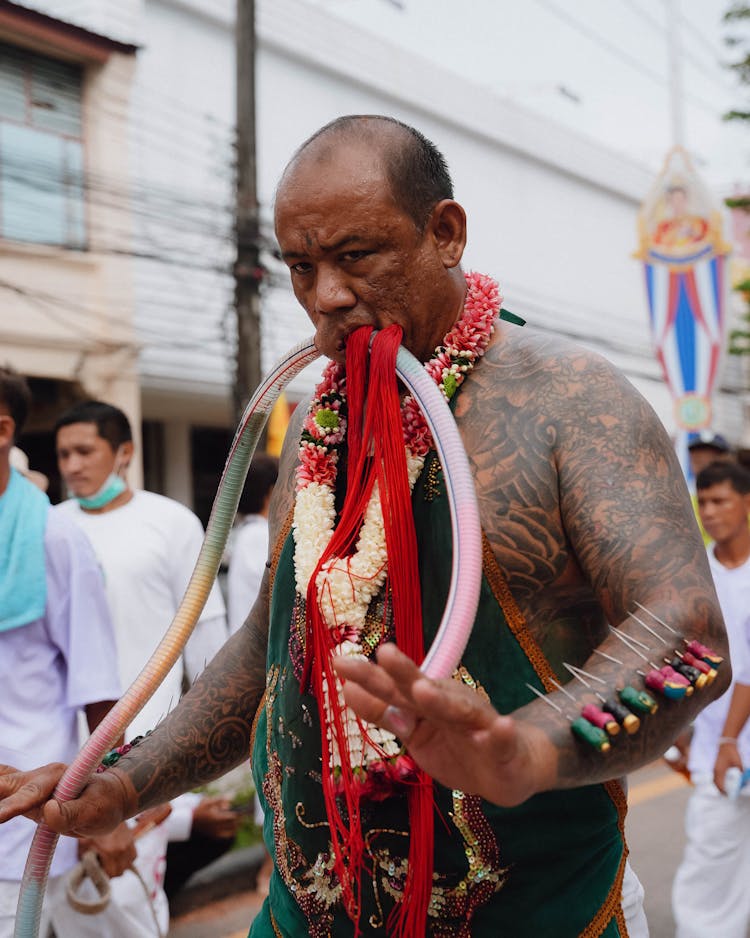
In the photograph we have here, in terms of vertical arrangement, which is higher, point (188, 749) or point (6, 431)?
point (6, 431)

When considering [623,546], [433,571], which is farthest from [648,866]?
[623,546]

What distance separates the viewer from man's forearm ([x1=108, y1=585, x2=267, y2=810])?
2.17 metres

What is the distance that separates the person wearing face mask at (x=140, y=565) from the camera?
179 inches

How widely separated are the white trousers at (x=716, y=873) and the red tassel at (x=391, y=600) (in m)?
3.32

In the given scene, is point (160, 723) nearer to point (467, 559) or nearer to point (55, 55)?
point (467, 559)

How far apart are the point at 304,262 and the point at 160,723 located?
952 millimetres

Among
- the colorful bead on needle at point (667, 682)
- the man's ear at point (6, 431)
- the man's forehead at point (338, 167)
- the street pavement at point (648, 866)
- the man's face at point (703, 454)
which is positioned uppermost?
the man's face at point (703, 454)

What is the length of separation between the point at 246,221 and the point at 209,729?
8.38m

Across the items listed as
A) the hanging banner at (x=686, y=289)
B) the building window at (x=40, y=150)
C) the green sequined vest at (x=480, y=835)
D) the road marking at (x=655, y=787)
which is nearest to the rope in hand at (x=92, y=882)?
the green sequined vest at (x=480, y=835)

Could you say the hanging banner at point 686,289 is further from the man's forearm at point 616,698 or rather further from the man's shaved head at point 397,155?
the man's forearm at point 616,698

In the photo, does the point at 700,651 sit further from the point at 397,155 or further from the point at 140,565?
the point at 140,565

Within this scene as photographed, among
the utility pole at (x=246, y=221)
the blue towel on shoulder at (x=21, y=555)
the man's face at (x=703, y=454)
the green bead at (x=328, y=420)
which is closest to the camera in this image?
the green bead at (x=328, y=420)

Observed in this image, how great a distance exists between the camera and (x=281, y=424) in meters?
10.2

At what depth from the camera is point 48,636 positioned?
3629 millimetres
